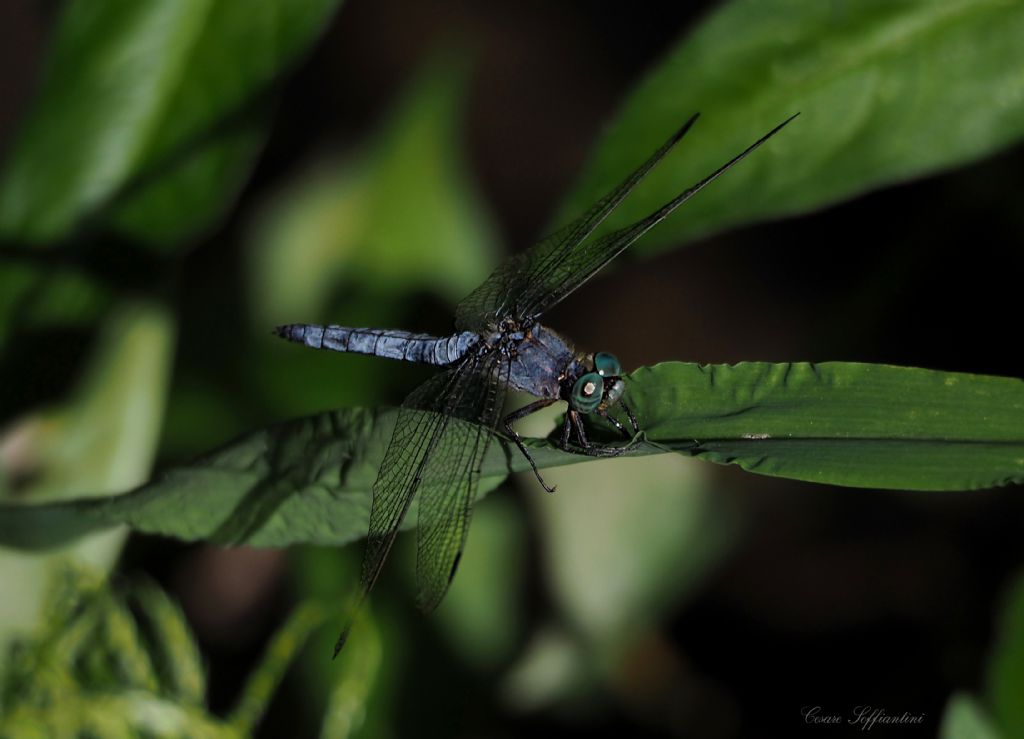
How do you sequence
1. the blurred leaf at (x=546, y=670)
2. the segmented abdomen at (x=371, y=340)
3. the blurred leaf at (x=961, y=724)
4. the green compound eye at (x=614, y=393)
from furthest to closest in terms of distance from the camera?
the blurred leaf at (x=546, y=670) < the segmented abdomen at (x=371, y=340) < the green compound eye at (x=614, y=393) < the blurred leaf at (x=961, y=724)

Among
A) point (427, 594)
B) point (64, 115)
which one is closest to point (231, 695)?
point (427, 594)

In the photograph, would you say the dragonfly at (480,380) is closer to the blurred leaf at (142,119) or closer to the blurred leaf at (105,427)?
the blurred leaf at (105,427)

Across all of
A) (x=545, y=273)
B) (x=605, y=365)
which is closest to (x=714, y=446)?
(x=605, y=365)

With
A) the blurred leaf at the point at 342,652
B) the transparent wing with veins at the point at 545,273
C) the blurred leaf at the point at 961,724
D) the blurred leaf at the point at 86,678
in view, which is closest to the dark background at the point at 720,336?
the blurred leaf at the point at 342,652

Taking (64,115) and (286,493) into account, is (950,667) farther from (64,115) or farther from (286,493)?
(64,115)

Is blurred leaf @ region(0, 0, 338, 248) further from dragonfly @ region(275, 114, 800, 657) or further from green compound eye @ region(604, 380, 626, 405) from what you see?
green compound eye @ region(604, 380, 626, 405)

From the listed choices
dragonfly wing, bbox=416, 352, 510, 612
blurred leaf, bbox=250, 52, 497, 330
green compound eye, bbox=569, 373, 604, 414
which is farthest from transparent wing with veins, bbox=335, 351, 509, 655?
blurred leaf, bbox=250, 52, 497, 330
